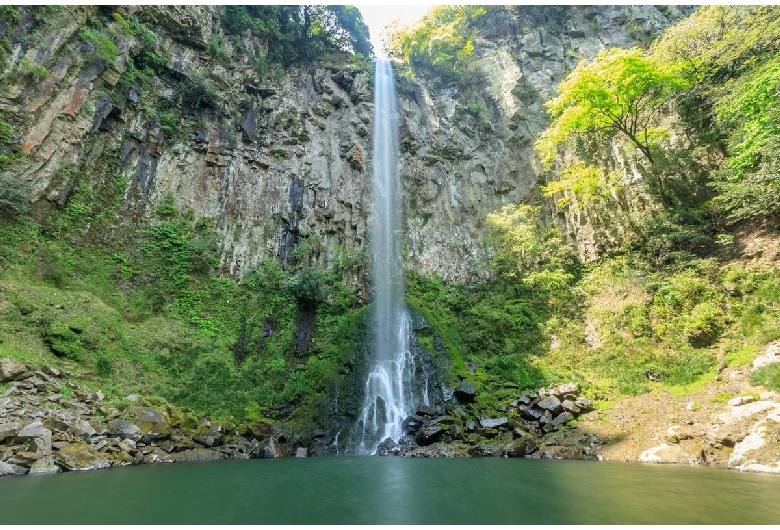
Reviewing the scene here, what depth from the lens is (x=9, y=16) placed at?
13.5 m

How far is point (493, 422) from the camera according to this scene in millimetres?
12297

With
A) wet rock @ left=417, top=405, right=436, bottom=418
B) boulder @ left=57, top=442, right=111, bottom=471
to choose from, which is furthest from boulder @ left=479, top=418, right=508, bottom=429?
boulder @ left=57, top=442, right=111, bottom=471

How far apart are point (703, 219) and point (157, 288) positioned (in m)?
22.6

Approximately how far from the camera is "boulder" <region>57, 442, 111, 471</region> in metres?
8.21

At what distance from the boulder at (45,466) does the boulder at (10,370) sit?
265 centimetres

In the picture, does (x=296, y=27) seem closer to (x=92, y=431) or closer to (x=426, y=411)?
(x=426, y=411)

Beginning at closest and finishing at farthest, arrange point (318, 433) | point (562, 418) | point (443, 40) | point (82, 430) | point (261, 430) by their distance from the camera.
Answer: point (82, 430) → point (562, 418) → point (261, 430) → point (318, 433) → point (443, 40)

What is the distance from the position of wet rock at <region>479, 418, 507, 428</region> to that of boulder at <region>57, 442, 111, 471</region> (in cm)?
1009

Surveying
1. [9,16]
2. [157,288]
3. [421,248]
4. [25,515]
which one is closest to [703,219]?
[421,248]

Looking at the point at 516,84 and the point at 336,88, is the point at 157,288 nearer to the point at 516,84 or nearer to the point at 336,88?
the point at 336,88

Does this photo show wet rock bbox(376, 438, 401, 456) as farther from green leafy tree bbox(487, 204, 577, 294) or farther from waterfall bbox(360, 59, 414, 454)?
green leafy tree bbox(487, 204, 577, 294)

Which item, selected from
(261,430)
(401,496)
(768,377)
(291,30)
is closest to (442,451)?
(401,496)

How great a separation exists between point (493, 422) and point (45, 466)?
1127 cm

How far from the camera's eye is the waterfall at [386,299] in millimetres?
14117
